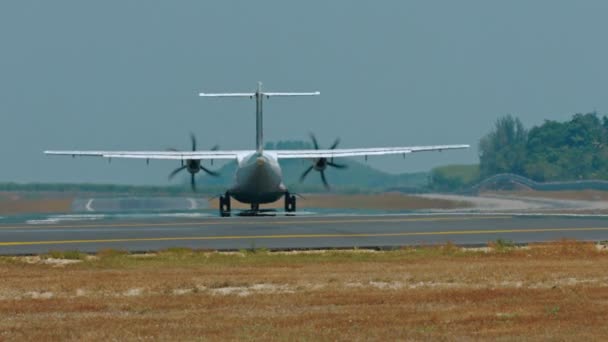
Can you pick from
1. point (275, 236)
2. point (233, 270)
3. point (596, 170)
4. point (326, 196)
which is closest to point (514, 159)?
point (596, 170)

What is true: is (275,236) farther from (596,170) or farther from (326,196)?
(596,170)

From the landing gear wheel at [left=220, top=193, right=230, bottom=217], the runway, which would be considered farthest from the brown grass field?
the landing gear wheel at [left=220, top=193, right=230, bottom=217]

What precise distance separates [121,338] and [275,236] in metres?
27.4

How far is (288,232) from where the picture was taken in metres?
50.4

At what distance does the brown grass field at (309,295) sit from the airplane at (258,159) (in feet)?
99.4

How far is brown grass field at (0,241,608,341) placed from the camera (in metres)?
21.3

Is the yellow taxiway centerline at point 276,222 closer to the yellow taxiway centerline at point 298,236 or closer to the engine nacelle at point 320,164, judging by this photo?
the yellow taxiway centerline at point 298,236

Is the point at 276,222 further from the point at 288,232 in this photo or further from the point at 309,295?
the point at 309,295

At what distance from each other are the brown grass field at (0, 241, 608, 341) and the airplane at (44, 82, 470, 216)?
30.3m

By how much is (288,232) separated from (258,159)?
18.8m

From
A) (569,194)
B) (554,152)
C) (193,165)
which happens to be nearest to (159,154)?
(193,165)

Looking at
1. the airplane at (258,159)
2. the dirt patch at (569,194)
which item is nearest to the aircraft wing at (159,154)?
the airplane at (258,159)

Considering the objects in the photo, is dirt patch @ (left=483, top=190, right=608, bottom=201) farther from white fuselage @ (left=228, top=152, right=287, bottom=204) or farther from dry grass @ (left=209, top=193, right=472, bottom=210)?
white fuselage @ (left=228, top=152, right=287, bottom=204)

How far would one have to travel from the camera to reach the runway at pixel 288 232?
43.8m
